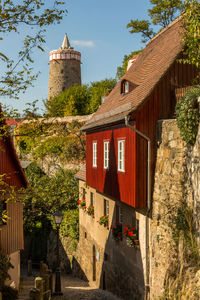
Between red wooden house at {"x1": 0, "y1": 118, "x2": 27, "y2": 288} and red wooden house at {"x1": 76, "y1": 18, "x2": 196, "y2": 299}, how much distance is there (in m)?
3.57

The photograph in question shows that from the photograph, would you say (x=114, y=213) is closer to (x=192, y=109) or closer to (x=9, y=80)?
(x=192, y=109)

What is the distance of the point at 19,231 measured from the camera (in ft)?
48.6

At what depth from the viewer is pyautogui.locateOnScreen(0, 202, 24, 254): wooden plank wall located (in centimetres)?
1391

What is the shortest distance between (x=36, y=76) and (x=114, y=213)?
8.45 meters

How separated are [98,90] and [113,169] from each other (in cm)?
3201

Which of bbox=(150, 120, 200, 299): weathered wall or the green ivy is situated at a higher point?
the green ivy

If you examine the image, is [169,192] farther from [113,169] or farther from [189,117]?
[113,169]

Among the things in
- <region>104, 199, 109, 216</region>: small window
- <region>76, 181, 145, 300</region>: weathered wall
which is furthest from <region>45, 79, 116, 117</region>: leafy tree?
<region>104, 199, 109, 216</region>: small window

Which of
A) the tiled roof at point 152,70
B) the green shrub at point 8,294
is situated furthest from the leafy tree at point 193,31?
the green shrub at point 8,294

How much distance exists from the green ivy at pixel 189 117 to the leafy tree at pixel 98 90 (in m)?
33.6

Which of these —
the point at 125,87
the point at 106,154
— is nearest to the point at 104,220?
the point at 106,154

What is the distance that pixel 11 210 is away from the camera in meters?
14.4

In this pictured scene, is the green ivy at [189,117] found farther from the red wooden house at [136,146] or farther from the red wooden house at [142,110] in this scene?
the red wooden house at [142,110]

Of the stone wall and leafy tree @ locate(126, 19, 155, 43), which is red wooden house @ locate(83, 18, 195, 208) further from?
the stone wall
